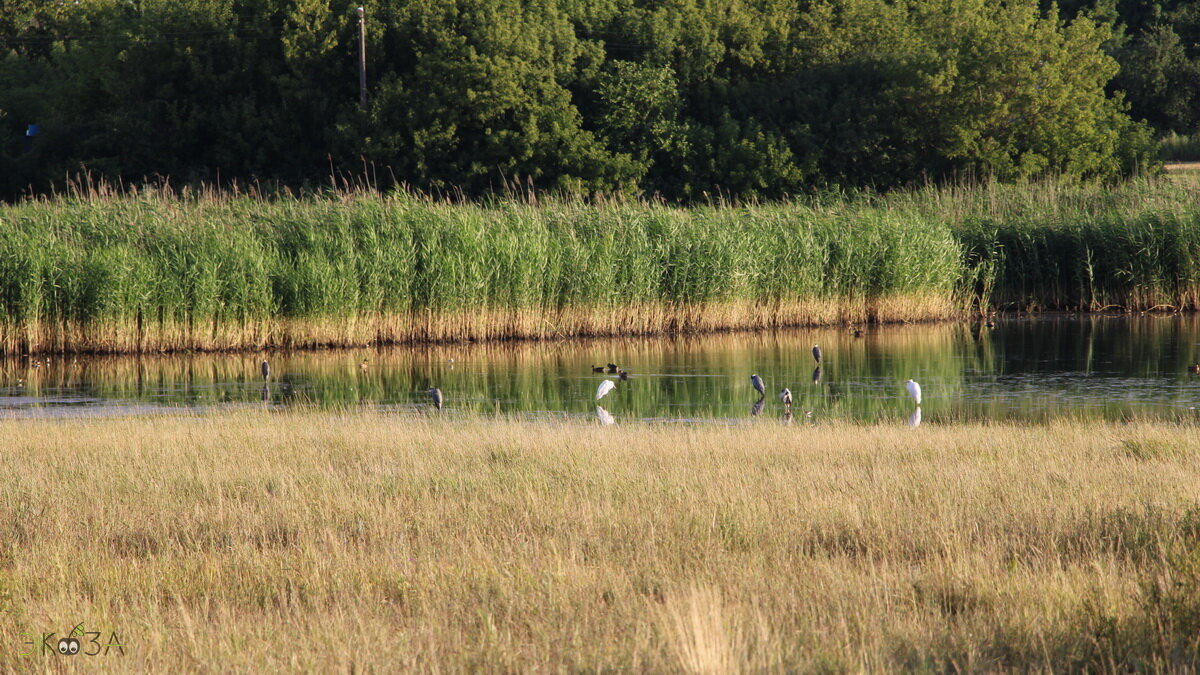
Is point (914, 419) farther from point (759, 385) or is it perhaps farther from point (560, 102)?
point (560, 102)

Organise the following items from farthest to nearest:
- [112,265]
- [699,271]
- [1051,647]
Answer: [699,271], [112,265], [1051,647]

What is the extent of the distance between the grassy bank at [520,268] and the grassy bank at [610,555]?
35.7ft

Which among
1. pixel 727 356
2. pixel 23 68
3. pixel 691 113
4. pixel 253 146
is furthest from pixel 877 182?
pixel 23 68

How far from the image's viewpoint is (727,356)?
2041 cm

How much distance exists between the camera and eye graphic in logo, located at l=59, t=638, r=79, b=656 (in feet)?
15.9

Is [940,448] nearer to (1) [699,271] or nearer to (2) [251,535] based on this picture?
(2) [251,535]

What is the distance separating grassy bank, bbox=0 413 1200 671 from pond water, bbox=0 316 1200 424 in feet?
15.7

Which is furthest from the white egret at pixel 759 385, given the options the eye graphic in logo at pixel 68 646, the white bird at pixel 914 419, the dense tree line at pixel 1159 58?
the dense tree line at pixel 1159 58

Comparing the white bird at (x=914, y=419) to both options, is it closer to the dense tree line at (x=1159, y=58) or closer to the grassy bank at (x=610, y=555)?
the grassy bank at (x=610, y=555)

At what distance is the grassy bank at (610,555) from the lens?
188 inches

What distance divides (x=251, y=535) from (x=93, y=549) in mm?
777

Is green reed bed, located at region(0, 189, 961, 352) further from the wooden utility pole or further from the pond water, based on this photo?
the wooden utility pole

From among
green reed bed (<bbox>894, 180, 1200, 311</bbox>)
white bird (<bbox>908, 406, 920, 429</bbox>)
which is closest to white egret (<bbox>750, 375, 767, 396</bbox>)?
white bird (<bbox>908, 406, 920, 429</bbox>)

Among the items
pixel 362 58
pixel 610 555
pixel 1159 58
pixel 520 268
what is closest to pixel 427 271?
pixel 520 268
